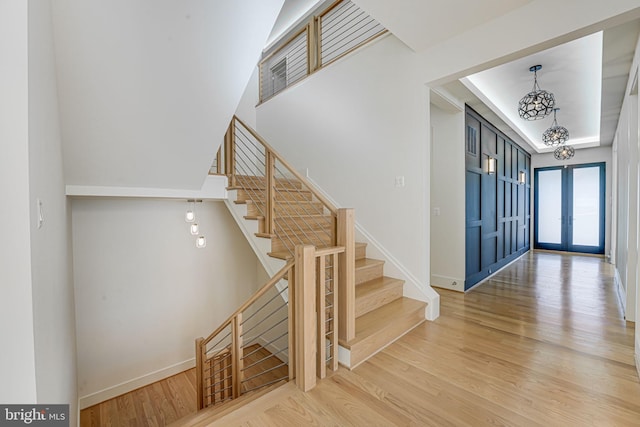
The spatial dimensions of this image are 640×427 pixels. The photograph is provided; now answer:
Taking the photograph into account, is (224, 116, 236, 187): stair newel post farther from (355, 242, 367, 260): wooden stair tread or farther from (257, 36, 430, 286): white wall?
(355, 242, 367, 260): wooden stair tread

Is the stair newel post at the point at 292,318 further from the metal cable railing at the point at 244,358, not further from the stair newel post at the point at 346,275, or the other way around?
the stair newel post at the point at 346,275

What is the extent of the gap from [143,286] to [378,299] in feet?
10.3

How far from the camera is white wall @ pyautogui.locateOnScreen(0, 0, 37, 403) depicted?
846 mm

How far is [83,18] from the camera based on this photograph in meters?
1.54

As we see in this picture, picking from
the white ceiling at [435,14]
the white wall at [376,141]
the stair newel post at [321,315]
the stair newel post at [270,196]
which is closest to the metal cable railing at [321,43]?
the white wall at [376,141]

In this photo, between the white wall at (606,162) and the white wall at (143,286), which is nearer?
the white wall at (143,286)

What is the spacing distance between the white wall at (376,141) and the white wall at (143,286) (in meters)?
1.95

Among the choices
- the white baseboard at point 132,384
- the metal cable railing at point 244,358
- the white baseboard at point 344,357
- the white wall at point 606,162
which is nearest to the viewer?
the white baseboard at point 344,357

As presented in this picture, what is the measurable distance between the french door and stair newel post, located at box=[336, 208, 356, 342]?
25.4ft

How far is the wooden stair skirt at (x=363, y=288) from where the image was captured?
2.25 metres

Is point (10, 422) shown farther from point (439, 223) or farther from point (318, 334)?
point (439, 223)

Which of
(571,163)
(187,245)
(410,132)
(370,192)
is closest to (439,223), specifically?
(370,192)

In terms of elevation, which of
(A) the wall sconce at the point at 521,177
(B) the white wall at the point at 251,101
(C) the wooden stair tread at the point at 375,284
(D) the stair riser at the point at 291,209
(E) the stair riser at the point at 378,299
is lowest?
(E) the stair riser at the point at 378,299

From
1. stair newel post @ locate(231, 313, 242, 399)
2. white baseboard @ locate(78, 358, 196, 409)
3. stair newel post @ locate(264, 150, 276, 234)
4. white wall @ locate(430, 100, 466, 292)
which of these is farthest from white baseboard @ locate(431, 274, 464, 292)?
white baseboard @ locate(78, 358, 196, 409)
